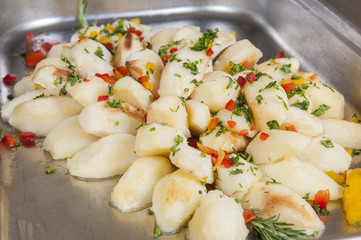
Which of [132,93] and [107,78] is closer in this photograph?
[132,93]

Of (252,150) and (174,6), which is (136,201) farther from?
(174,6)

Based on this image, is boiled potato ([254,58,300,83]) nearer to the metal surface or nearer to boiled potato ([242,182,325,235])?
the metal surface

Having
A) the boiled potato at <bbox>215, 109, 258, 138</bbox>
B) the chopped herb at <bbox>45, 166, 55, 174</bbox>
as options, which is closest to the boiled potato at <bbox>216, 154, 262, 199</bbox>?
the boiled potato at <bbox>215, 109, 258, 138</bbox>

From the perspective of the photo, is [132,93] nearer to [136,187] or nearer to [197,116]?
[197,116]

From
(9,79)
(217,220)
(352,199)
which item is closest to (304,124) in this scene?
(352,199)

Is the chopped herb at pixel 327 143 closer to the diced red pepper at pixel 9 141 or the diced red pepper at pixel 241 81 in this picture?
the diced red pepper at pixel 241 81

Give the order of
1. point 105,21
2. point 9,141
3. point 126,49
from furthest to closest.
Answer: point 105,21 → point 126,49 → point 9,141
